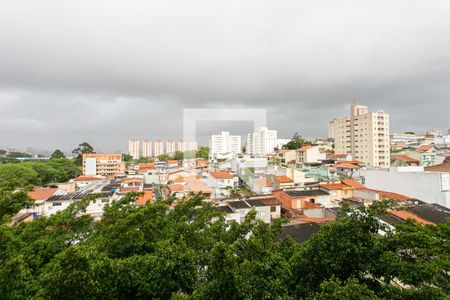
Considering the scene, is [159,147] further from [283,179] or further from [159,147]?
[283,179]

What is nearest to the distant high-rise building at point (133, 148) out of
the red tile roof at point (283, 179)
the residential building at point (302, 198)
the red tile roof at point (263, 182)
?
the red tile roof at point (263, 182)

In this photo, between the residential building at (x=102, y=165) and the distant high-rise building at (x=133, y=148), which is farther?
the distant high-rise building at (x=133, y=148)

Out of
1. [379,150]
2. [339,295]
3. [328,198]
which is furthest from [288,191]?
[379,150]

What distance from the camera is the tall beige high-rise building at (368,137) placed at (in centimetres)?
3241

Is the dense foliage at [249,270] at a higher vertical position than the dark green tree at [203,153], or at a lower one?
lower

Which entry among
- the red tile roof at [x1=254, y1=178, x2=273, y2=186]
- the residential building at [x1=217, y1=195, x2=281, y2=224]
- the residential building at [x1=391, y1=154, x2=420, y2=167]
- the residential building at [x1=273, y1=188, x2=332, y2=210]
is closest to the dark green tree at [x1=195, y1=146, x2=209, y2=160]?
the red tile roof at [x1=254, y1=178, x2=273, y2=186]

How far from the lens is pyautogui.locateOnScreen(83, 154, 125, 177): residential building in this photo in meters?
41.0

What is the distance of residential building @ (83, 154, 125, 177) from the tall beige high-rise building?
40.6m

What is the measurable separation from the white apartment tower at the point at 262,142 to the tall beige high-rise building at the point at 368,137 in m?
18.6

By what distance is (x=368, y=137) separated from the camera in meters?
32.9

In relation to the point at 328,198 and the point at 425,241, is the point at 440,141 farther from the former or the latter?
the point at 425,241

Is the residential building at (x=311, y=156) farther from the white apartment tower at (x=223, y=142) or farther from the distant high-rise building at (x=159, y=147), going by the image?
the distant high-rise building at (x=159, y=147)

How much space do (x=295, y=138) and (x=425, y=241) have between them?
139ft

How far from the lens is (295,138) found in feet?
147
